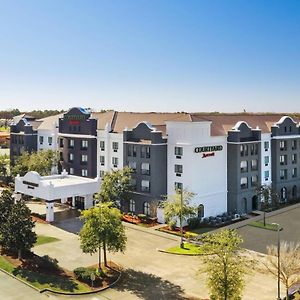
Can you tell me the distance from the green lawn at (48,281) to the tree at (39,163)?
109ft

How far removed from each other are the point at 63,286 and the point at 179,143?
2795 cm

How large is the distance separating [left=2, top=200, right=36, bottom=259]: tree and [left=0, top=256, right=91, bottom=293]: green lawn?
2.14 meters

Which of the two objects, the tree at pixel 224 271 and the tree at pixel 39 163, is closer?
the tree at pixel 224 271

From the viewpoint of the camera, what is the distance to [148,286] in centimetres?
3738

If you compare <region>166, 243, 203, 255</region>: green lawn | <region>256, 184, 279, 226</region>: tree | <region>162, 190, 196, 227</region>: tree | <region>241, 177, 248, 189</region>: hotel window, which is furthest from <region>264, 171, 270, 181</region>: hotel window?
<region>166, 243, 203, 255</region>: green lawn

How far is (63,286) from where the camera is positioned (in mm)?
36750

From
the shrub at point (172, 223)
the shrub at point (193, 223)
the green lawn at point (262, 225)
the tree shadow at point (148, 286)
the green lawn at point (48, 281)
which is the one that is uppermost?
the shrub at point (172, 223)

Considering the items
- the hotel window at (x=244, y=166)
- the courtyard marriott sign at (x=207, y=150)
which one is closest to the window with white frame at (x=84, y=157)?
the courtyard marriott sign at (x=207, y=150)

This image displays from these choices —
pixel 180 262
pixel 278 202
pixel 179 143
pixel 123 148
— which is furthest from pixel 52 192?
pixel 278 202

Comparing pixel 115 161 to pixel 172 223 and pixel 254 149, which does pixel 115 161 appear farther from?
pixel 254 149

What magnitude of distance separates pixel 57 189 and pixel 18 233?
58.8 feet

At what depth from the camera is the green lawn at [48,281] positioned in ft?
119

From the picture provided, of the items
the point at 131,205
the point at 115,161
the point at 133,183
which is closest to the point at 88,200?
the point at 131,205

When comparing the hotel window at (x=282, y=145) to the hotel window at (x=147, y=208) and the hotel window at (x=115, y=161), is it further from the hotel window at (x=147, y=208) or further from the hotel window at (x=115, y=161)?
the hotel window at (x=115, y=161)
